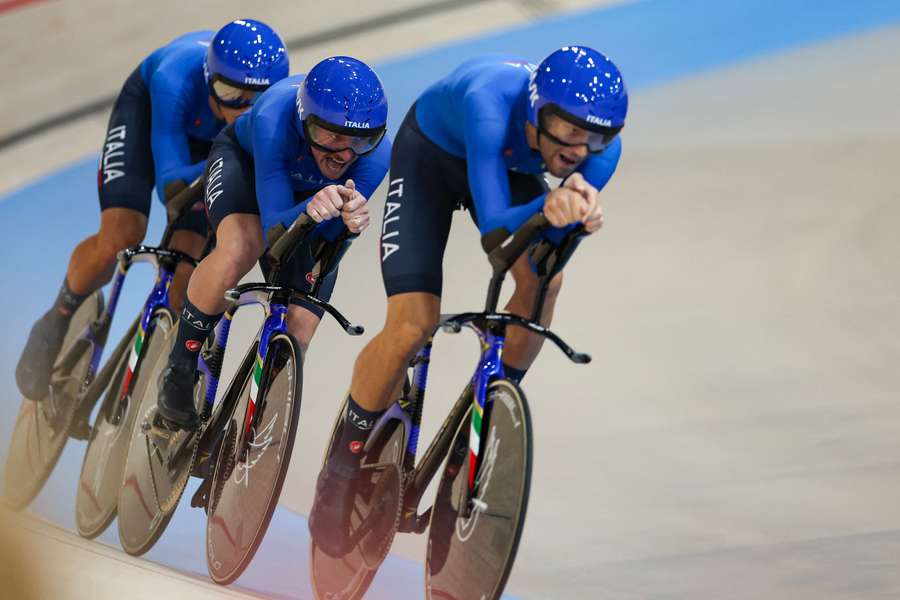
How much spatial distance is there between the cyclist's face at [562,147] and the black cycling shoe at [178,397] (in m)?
1.39

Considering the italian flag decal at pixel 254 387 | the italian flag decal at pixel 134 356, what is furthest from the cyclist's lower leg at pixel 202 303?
the italian flag decal at pixel 134 356

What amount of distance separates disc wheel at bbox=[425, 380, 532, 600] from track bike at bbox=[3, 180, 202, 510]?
5.66 feet

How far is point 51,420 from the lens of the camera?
4.78m

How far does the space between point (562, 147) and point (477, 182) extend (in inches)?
8.6

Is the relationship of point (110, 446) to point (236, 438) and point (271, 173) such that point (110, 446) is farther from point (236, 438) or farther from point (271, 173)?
point (271, 173)

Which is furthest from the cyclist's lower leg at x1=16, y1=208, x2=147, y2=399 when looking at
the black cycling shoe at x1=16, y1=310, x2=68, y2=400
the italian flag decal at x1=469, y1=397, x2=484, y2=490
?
the italian flag decal at x1=469, y1=397, x2=484, y2=490

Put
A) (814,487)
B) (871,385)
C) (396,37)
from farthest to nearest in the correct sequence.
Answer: (396,37) → (871,385) → (814,487)

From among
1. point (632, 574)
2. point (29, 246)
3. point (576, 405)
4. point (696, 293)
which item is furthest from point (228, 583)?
point (29, 246)

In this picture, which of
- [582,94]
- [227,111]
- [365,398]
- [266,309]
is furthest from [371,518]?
[227,111]

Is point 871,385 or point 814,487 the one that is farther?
point 871,385

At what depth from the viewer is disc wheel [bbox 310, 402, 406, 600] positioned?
11.1ft

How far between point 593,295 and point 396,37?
153 inches

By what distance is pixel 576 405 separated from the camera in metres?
5.07

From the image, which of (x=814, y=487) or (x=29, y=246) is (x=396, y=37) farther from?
(x=814, y=487)
